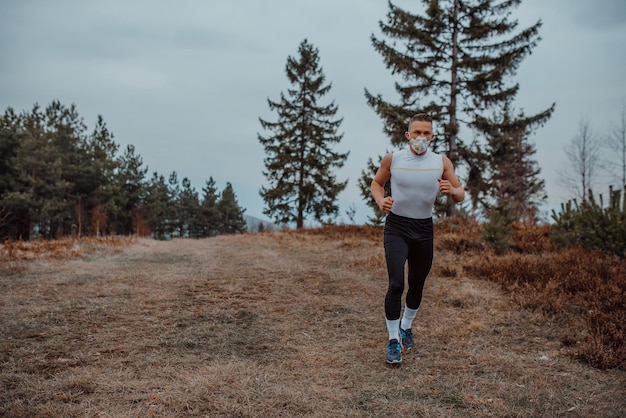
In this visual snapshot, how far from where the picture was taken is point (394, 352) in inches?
157

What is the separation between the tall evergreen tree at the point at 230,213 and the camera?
183 feet

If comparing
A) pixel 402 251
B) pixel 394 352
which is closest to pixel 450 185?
pixel 402 251

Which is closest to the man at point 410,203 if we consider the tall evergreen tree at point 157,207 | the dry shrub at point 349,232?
the dry shrub at point 349,232

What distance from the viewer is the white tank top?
13.1ft

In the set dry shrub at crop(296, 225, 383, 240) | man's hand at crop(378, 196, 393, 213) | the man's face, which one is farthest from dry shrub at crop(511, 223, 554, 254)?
man's hand at crop(378, 196, 393, 213)

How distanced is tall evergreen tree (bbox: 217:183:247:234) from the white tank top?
52109 mm

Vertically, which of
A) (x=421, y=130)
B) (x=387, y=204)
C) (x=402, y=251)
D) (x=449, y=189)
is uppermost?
(x=421, y=130)

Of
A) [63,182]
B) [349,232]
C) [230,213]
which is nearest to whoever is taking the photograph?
[349,232]

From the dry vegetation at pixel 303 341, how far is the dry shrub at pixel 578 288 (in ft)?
0.09

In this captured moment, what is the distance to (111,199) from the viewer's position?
33844 mm

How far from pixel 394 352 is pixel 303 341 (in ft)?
3.73

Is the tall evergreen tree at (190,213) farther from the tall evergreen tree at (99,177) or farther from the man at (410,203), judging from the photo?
the man at (410,203)

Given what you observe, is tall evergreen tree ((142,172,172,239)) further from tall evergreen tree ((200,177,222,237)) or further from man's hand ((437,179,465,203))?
man's hand ((437,179,465,203))

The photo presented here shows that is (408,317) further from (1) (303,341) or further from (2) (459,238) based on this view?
(2) (459,238)
